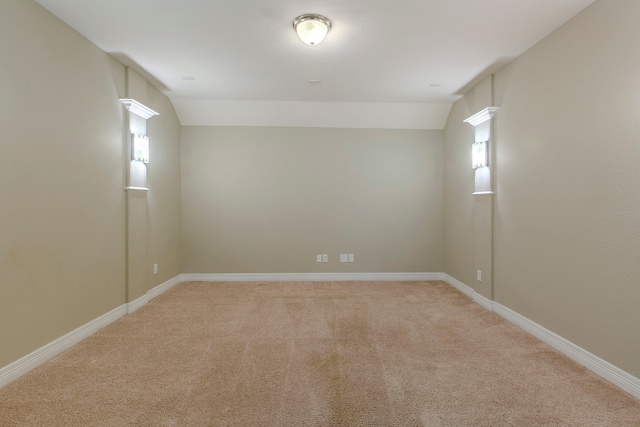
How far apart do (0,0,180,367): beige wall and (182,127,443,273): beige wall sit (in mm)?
1643

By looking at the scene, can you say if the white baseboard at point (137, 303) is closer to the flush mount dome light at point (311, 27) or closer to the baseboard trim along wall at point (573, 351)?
the flush mount dome light at point (311, 27)

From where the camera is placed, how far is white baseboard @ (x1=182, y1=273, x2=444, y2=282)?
5.13 metres

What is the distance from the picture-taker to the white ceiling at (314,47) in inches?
97.7

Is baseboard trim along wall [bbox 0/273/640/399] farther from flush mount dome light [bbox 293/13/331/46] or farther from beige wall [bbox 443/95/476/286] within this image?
flush mount dome light [bbox 293/13/331/46]

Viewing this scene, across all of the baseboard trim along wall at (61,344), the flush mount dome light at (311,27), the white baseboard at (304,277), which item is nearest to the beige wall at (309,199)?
the white baseboard at (304,277)

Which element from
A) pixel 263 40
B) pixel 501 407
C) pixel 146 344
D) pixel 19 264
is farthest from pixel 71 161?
pixel 501 407

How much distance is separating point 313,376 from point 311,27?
104 inches

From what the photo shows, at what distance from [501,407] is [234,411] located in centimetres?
158

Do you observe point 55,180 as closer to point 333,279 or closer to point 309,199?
point 309,199

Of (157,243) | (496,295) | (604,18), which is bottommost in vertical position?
(496,295)

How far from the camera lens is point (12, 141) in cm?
225

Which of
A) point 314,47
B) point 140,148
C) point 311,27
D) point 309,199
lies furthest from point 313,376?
point 309,199

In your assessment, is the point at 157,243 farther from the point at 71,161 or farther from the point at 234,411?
the point at 234,411

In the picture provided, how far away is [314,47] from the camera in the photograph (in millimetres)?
3111
